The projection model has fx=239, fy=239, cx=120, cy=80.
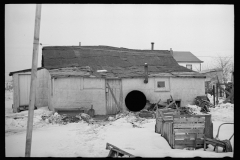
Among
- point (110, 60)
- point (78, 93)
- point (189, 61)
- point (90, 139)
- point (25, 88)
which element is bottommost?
point (90, 139)

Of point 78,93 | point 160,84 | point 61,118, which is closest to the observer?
point 61,118

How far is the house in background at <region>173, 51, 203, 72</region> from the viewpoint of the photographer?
46.2 metres

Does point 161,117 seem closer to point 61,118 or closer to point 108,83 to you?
point 61,118

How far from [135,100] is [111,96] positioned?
198cm

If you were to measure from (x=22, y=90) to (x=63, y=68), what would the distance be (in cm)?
346

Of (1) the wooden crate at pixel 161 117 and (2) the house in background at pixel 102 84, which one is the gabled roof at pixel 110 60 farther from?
(1) the wooden crate at pixel 161 117

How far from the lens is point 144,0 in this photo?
17.2 feet

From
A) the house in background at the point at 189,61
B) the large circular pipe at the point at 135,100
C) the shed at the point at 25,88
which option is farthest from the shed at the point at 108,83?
the house in background at the point at 189,61

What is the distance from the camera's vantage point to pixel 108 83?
17.2 m

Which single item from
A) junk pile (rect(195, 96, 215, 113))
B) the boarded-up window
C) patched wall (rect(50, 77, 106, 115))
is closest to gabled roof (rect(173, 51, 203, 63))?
junk pile (rect(195, 96, 215, 113))

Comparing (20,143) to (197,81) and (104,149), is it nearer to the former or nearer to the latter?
(104,149)

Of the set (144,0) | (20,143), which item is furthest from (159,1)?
(20,143)

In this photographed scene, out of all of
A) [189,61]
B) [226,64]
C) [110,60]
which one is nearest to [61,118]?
[110,60]

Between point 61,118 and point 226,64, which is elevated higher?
point 226,64
